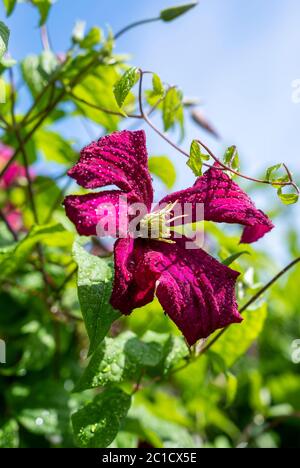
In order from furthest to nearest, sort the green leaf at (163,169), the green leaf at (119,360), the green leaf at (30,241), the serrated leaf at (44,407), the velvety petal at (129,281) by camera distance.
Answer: the green leaf at (163,169) < the serrated leaf at (44,407) < the green leaf at (30,241) < the green leaf at (119,360) < the velvety petal at (129,281)

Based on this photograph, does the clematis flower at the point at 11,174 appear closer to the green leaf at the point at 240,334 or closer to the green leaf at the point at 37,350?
the green leaf at the point at 37,350

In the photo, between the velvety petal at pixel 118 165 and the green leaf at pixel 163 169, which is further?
the green leaf at pixel 163 169

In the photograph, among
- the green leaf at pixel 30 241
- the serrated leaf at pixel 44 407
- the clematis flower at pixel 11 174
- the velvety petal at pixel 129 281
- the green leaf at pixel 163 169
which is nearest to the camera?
the velvety petal at pixel 129 281

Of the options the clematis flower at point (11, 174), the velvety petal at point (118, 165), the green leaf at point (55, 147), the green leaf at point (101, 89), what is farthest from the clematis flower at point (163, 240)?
the clematis flower at point (11, 174)

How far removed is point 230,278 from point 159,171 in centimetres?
49

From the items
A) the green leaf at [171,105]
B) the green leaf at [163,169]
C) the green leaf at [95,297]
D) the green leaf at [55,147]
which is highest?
the green leaf at [171,105]

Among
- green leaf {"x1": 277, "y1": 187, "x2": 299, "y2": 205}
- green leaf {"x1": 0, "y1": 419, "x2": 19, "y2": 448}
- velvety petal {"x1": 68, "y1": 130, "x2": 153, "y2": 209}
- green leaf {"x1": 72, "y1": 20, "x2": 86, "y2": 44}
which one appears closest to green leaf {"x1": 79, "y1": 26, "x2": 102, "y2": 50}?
green leaf {"x1": 72, "y1": 20, "x2": 86, "y2": 44}

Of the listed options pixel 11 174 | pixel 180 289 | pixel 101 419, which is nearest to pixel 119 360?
pixel 101 419

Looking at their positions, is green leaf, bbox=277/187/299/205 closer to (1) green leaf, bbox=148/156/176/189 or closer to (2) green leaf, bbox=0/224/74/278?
(2) green leaf, bbox=0/224/74/278

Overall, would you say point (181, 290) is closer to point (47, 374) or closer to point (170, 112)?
point (170, 112)

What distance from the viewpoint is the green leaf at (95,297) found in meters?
0.62

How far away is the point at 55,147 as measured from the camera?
1173mm

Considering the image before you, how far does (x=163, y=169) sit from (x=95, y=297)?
503 millimetres

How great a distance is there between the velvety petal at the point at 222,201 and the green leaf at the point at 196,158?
24 millimetres
